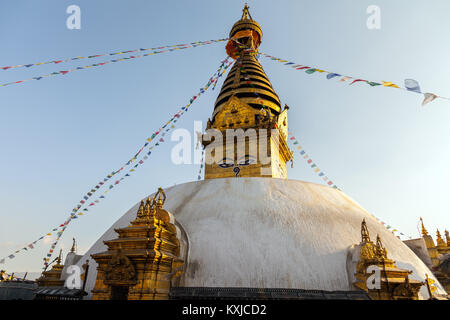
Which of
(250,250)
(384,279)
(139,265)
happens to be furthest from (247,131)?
(139,265)

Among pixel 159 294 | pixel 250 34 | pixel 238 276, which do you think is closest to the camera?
pixel 159 294

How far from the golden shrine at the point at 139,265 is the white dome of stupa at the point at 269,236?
0.69 metres

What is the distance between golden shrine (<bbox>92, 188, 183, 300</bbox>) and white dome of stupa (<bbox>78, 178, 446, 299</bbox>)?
69 cm

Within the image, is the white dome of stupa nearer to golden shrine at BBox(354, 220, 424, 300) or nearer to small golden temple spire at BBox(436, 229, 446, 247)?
golden shrine at BBox(354, 220, 424, 300)

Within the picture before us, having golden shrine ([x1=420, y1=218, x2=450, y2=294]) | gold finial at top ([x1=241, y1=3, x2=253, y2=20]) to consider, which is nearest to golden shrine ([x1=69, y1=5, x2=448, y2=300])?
golden shrine ([x1=420, y1=218, x2=450, y2=294])

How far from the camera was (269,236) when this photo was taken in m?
7.87

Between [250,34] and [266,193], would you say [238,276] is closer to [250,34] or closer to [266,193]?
[266,193]

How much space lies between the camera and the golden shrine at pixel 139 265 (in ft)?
21.4

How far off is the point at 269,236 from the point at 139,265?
12.0 ft

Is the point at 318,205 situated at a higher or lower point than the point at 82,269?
higher
